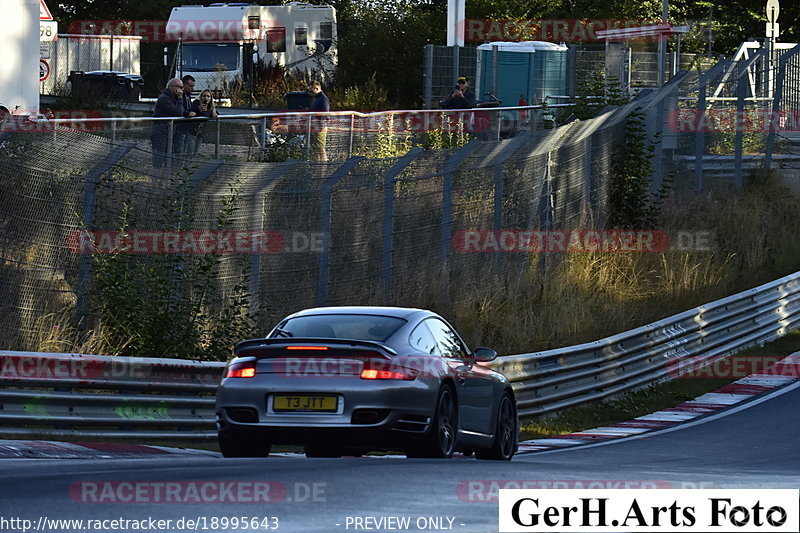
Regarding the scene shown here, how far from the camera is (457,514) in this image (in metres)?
5.36

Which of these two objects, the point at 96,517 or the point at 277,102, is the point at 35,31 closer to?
Answer: the point at 277,102

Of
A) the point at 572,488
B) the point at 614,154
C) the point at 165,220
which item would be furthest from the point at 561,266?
the point at 572,488

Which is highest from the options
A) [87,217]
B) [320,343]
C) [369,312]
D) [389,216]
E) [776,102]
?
[776,102]

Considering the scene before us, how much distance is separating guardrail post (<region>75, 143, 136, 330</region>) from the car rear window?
3384 mm

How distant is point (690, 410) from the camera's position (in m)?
18.1

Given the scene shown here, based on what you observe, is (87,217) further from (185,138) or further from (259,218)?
(185,138)

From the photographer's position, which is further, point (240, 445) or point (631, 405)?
point (631, 405)

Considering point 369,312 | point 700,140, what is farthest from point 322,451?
point 700,140

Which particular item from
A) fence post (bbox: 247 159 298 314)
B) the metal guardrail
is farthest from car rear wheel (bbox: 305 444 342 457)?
fence post (bbox: 247 159 298 314)

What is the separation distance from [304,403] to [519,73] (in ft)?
102

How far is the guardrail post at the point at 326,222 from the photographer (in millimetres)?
16312

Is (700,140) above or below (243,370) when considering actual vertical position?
above

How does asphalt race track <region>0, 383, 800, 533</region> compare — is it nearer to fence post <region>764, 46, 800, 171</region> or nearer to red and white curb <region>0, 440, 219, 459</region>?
red and white curb <region>0, 440, 219, 459</region>

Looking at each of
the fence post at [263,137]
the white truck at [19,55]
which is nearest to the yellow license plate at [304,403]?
the fence post at [263,137]
